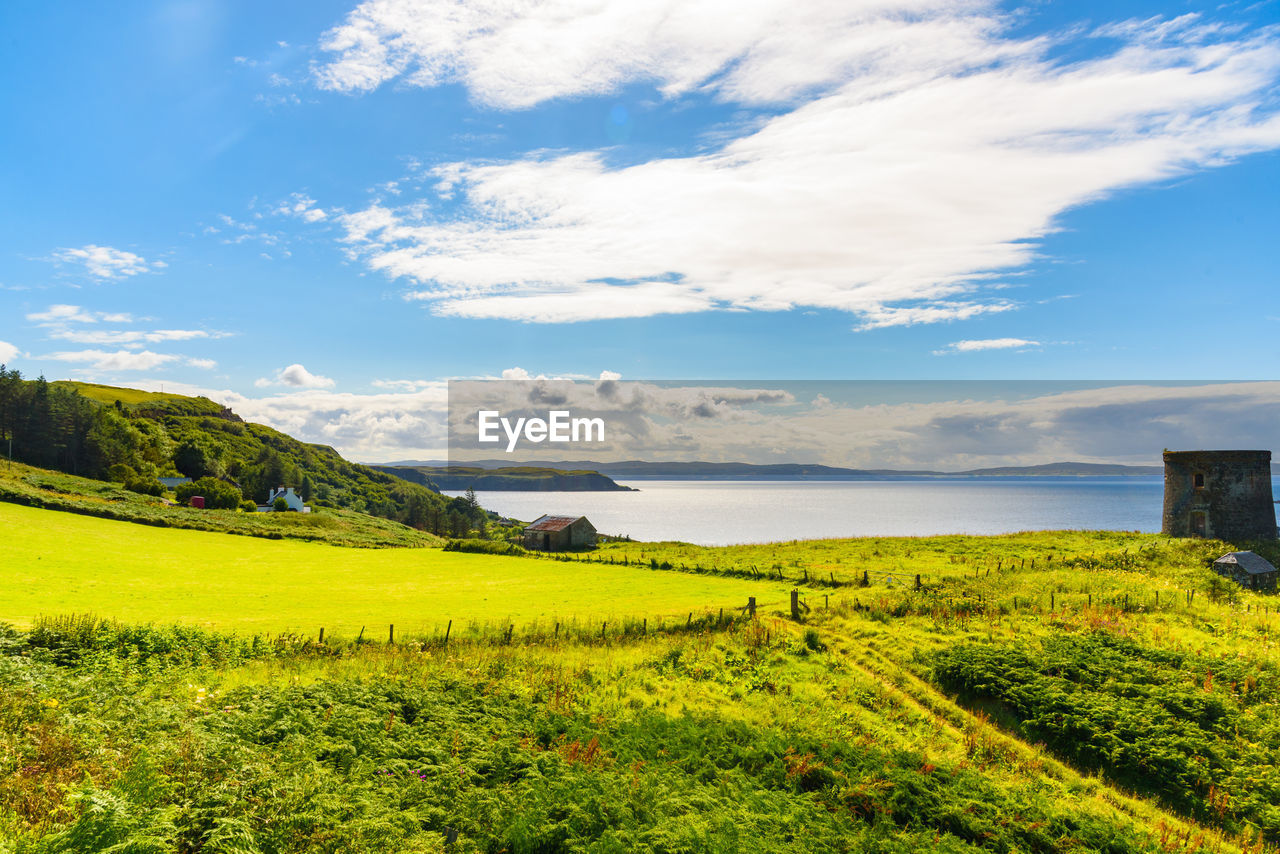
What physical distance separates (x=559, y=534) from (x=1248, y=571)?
52414mm

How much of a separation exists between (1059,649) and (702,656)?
12.8 metres

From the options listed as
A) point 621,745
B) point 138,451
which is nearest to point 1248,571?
point 621,745

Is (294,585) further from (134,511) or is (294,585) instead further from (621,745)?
(134,511)

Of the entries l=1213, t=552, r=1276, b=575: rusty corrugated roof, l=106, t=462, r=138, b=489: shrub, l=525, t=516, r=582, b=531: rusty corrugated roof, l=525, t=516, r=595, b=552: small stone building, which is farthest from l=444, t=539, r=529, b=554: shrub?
l=106, t=462, r=138, b=489: shrub

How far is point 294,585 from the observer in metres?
39.6

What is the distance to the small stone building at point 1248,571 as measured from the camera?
1486 inches

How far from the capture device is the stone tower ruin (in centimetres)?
4766

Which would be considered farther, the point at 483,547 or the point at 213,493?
the point at 213,493

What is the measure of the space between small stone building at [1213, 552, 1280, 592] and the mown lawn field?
2629 cm

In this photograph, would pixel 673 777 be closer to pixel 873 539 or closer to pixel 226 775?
pixel 226 775

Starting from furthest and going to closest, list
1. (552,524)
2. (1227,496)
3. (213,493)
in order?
(213,493), (552,524), (1227,496)

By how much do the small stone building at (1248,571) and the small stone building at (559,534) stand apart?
49.8 m

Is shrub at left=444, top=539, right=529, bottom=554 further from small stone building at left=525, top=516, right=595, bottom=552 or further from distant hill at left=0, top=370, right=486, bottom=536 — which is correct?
distant hill at left=0, top=370, right=486, bottom=536

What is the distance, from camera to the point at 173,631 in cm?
2166
